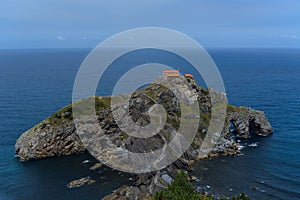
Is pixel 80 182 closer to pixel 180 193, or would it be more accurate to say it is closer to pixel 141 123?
pixel 141 123

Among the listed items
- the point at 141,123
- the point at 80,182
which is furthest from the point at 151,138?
the point at 80,182

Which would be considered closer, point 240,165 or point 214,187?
point 214,187

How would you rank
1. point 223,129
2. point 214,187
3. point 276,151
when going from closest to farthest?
point 214,187 < point 276,151 < point 223,129

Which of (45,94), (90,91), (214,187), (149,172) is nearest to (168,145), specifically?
(149,172)

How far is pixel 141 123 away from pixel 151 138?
7.45m

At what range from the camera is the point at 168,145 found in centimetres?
8862

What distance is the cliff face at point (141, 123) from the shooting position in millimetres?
94375

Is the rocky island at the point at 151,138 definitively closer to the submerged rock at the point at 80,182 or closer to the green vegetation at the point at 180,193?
the submerged rock at the point at 80,182

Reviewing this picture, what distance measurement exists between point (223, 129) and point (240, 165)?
1974cm

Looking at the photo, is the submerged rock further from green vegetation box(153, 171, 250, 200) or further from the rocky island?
green vegetation box(153, 171, 250, 200)

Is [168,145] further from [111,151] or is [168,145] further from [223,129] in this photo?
[223,129]

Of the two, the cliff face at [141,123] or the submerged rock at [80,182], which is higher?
the cliff face at [141,123]

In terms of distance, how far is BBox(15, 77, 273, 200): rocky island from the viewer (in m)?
88.2

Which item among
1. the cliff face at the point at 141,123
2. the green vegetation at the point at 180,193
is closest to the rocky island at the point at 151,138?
the cliff face at the point at 141,123
